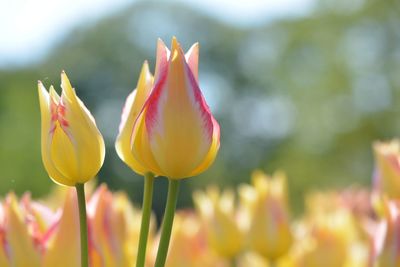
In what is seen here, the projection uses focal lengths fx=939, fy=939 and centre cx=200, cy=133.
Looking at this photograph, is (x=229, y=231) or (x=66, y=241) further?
(x=229, y=231)

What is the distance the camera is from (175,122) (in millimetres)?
723

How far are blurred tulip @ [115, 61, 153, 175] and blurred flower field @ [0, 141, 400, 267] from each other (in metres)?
0.11

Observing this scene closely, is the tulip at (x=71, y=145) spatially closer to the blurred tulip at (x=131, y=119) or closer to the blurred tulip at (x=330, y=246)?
the blurred tulip at (x=131, y=119)

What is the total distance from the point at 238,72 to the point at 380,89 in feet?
18.4

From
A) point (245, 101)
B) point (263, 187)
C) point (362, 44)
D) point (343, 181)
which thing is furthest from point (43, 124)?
point (245, 101)

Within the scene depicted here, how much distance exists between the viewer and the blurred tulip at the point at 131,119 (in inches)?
30.0

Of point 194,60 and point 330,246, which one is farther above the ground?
point 194,60

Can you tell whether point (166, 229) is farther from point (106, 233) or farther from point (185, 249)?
point (185, 249)

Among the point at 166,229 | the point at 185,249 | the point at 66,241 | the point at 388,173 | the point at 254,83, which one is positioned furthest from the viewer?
the point at 254,83

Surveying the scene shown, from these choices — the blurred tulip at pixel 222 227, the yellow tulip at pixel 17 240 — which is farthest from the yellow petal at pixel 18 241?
the blurred tulip at pixel 222 227

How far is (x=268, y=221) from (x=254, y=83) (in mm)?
18463

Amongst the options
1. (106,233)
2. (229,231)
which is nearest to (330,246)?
(229,231)

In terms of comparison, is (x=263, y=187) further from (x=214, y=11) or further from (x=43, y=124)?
(x=214, y=11)

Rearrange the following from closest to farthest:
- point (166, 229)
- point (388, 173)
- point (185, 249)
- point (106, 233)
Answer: point (166, 229) → point (106, 233) → point (388, 173) → point (185, 249)
